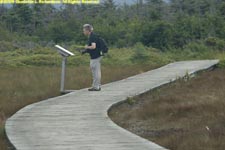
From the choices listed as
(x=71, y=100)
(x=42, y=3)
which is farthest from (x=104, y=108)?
(x=42, y=3)

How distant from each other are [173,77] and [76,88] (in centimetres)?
322

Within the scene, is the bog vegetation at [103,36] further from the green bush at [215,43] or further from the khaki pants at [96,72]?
the khaki pants at [96,72]

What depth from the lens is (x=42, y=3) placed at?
5938 centimetres

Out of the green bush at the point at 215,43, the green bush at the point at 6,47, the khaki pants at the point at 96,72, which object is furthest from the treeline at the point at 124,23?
the khaki pants at the point at 96,72

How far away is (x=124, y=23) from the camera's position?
46.1 m

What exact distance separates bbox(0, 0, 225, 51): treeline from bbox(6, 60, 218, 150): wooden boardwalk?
23819mm

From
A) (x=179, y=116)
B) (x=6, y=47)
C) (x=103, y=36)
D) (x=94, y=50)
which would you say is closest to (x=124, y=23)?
(x=103, y=36)

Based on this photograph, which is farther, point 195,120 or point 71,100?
point 71,100

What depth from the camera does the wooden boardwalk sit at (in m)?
9.03

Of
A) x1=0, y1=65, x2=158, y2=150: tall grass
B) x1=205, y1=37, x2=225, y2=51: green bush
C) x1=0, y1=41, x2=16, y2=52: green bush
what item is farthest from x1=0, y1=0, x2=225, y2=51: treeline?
x1=0, y1=65, x2=158, y2=150: tall grass

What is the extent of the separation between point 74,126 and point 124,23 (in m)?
35.6

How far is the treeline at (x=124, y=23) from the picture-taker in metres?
40.1

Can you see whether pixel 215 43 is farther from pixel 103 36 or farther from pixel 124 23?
pixel 124 23

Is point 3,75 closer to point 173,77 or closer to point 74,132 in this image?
point 173,77
